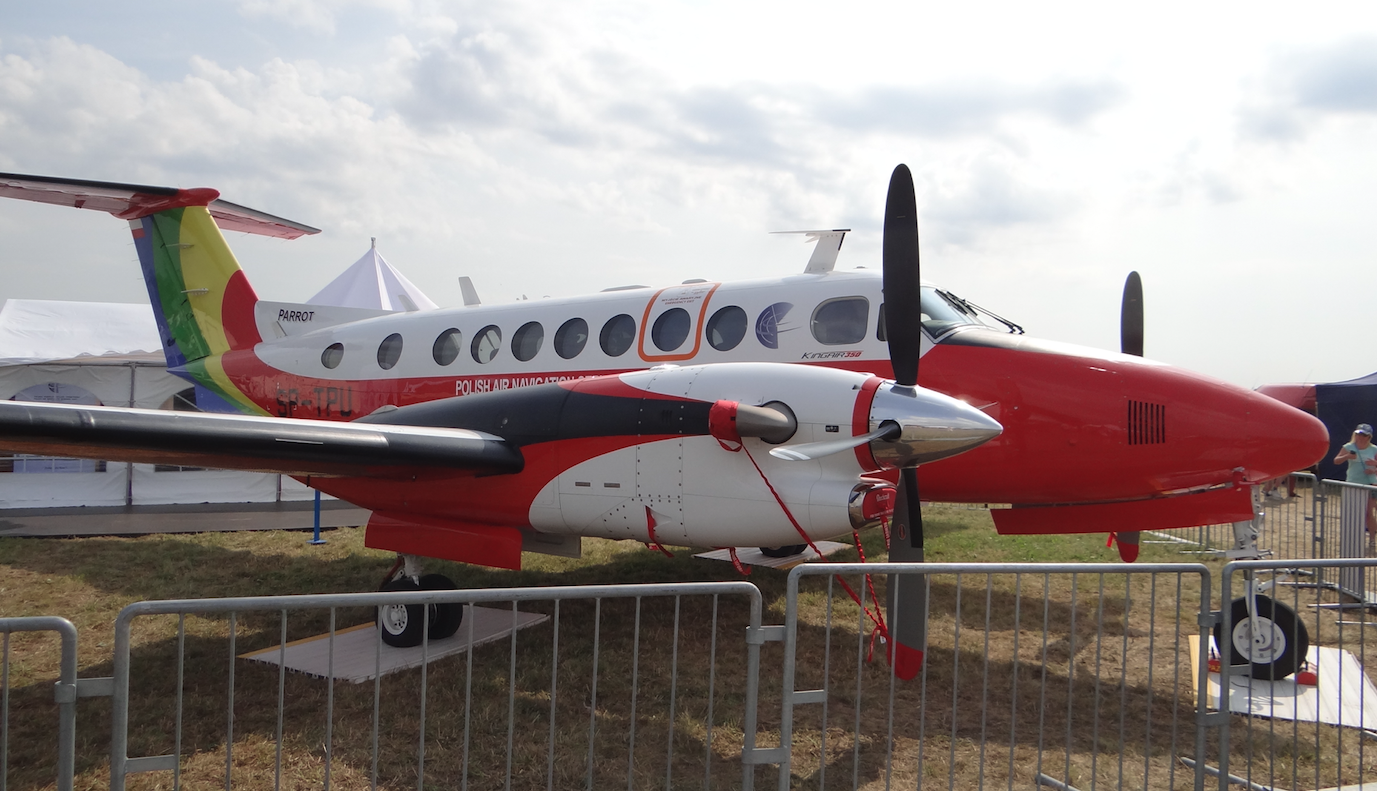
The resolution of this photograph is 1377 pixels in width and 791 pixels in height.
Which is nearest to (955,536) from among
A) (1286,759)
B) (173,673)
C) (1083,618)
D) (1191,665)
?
(1083,618)

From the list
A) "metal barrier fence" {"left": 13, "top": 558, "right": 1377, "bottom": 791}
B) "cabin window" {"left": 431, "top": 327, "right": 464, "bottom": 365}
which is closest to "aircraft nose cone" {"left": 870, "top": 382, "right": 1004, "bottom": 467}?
"metal barrier fence" {"left": 13, "top": 558, "right": 1377, "bottom": 791}

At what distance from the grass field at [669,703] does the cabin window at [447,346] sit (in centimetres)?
243

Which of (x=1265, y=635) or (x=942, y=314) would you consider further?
(x=942, y=314)

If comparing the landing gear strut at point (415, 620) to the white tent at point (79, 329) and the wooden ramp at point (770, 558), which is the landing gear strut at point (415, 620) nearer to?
the wooden ramp at point (770, 558)

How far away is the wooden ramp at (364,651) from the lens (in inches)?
234

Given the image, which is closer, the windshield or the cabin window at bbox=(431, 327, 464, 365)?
the windshield

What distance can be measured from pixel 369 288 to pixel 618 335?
44.7 feet

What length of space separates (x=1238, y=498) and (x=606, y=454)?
14.8ft

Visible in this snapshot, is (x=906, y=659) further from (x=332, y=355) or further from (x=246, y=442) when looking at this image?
(x=332, y=355)

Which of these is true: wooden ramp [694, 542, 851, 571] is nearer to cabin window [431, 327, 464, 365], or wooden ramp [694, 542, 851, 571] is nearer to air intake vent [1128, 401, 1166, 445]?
cabin window [431, 327, 464, 365]

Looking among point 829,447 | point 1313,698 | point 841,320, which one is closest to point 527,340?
point 841,320

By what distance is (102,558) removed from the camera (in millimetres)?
10047

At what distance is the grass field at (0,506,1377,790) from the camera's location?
445 cm

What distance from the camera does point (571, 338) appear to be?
320 inches
